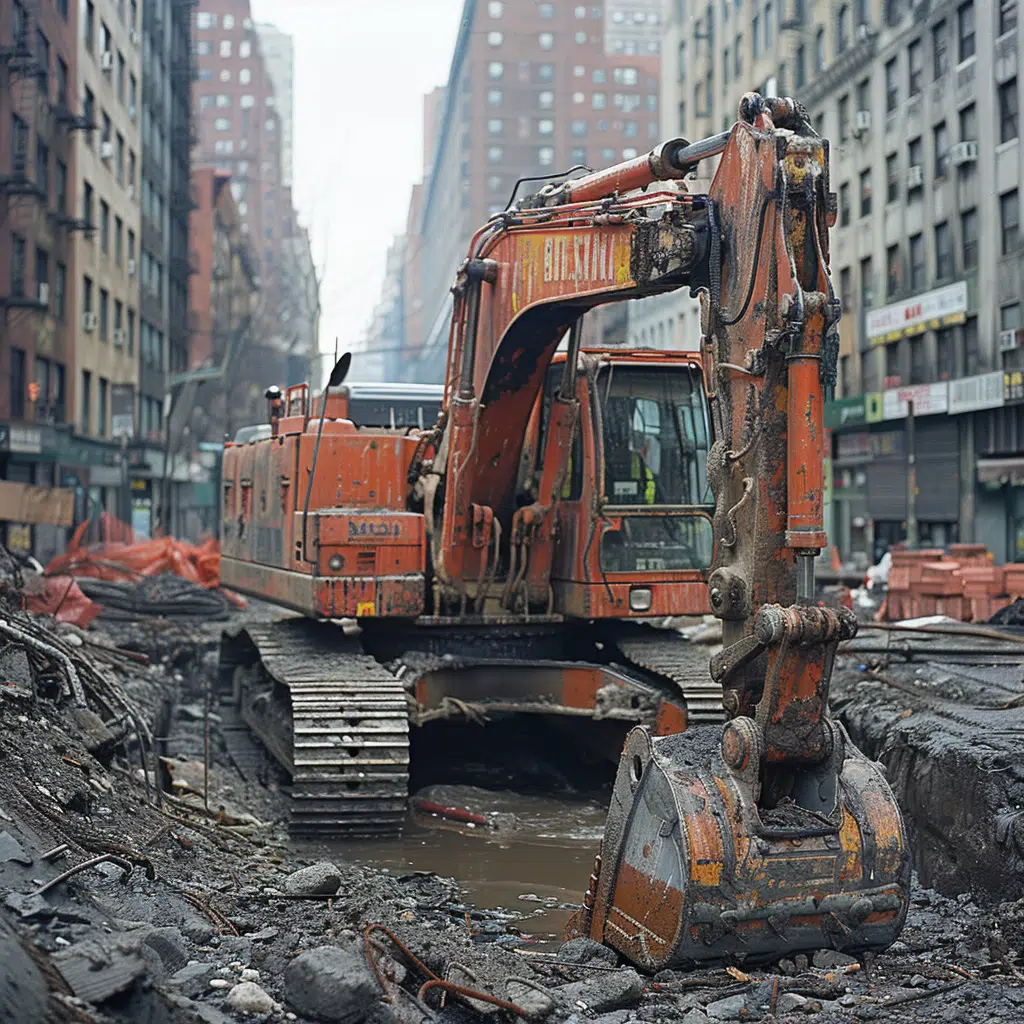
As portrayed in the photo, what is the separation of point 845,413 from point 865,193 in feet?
22.0

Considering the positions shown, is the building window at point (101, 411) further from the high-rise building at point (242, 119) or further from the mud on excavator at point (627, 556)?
the high-rise building at point (242, 119)

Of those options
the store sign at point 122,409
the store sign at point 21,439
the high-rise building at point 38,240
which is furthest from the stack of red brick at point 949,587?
the store sign at point 122,409

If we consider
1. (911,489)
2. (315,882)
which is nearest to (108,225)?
(911,489)

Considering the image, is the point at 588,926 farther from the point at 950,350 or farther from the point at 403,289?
the point at 403,289

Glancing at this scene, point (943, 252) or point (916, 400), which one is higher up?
point (943, 252)

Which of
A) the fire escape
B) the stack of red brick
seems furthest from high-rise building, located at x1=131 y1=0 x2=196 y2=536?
the stack of red brick

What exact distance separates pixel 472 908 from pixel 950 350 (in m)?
31.6

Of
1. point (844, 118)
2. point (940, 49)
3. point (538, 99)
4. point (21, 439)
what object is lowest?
point (21, 439)

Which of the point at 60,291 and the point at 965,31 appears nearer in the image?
the point at 965,31

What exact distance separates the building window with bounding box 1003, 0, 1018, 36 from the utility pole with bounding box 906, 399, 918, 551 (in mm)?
9248

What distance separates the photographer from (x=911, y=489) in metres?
35.2

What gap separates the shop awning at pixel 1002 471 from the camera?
32938 millimetres

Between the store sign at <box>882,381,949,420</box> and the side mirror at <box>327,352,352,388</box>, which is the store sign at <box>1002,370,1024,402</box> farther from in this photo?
the side mirror at <box>327,352,352,388</box>

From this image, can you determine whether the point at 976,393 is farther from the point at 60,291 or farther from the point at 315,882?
the point at 315,882
